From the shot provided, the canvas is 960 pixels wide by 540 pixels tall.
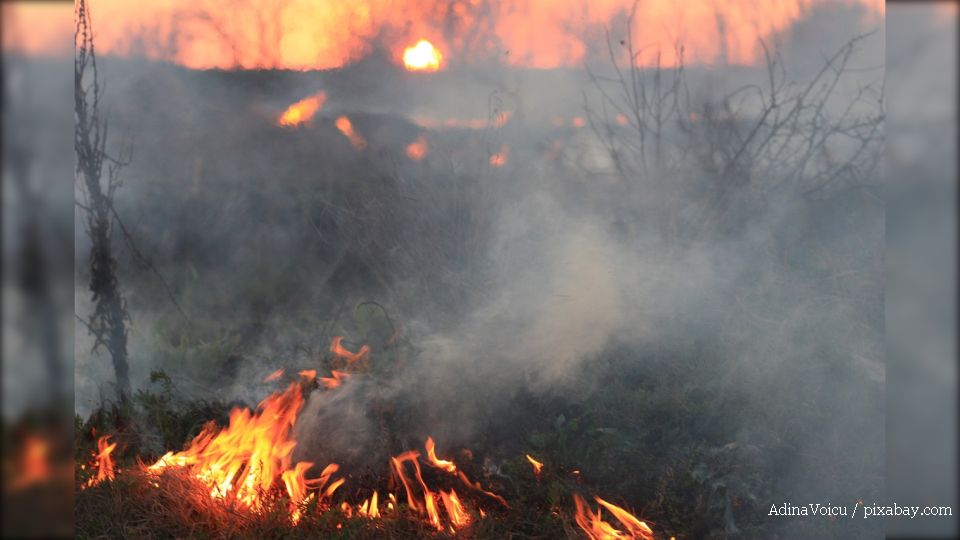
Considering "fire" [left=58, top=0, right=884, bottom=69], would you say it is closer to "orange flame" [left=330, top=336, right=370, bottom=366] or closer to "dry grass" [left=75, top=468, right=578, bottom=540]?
"orange flame" [left=330, top=336, right=370, bottom=366]

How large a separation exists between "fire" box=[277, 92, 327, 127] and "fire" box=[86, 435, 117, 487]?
2.31m

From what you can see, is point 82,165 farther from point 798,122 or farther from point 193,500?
point 798,122

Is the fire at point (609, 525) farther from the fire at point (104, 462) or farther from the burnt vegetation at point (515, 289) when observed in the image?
the fire at point (104, 462)

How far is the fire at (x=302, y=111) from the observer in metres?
5.37

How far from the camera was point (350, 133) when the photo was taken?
17.8ft

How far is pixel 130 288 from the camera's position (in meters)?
5.57

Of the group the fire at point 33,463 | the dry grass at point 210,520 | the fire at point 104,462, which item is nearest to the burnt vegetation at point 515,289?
the dry grass at point 210,520

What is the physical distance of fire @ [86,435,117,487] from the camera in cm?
419

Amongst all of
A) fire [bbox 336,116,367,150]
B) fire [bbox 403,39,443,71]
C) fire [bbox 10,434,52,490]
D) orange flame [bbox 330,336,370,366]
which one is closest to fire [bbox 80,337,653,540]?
orange flame [bbox 330,336,370,366]

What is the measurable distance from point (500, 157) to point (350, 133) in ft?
3.46

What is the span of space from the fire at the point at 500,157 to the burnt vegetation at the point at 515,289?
0.04m

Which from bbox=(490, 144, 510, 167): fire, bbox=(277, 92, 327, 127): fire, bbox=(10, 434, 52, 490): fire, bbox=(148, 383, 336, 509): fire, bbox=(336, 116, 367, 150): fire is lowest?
bbox=(148, 383, 336, 509): fire

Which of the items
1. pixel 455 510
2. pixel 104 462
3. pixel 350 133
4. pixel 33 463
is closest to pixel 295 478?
pixel 455 510

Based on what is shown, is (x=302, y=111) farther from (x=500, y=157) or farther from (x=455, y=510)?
(x=455, y=510)
